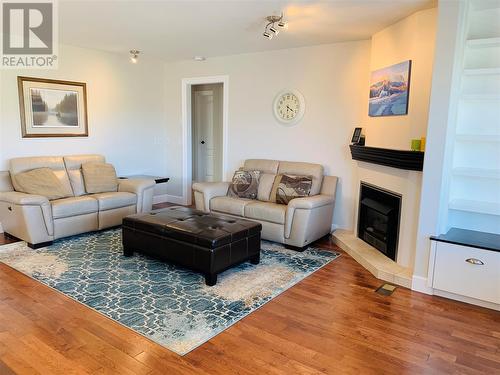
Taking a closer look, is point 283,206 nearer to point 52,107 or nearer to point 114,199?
point 114,199

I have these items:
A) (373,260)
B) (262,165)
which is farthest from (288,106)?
(373,260)

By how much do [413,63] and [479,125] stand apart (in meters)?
0.78

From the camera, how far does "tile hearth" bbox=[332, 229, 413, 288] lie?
3.24 meters

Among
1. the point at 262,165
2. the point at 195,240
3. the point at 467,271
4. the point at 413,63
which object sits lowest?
the point at 467,271

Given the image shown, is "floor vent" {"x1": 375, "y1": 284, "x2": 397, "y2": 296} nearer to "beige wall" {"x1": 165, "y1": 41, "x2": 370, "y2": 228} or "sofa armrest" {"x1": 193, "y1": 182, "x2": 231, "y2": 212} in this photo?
"beige wall" {"x1": 165, "y1": 41, "x2": 370, "y2": 228}

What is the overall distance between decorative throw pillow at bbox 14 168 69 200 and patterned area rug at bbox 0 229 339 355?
58 cm

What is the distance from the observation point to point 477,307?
114 inches

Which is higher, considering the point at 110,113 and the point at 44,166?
the point at 110,113

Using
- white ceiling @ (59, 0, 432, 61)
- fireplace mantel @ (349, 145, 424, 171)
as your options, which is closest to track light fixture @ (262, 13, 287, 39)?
white ceiling @ (59, 0, 432, 61)

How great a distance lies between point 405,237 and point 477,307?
0.77m

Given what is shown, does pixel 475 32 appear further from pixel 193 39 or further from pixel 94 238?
pixel 94 238

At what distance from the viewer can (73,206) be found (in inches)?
166

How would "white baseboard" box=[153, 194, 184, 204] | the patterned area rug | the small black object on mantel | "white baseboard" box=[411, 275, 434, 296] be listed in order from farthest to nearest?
"white baseboard" box=[153, 194, 184, 204] → the small black object on mantel → "white baseboard" box=[411, 275, 434, 296] → the patterned area rug

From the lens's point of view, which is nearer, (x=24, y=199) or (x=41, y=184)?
(x=24, y=199)
